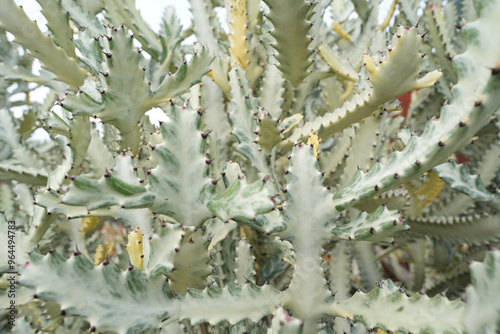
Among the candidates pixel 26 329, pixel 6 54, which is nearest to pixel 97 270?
pixel 26 329

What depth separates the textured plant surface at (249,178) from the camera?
54 cm

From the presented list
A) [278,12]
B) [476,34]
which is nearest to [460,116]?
[476,34]

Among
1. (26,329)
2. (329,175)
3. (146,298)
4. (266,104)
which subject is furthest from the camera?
(329,175)

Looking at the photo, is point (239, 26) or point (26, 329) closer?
point (26, 329)

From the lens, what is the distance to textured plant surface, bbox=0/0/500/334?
1.79ft

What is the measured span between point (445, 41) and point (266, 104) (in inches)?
22.6

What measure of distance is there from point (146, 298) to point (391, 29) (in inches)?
43.8

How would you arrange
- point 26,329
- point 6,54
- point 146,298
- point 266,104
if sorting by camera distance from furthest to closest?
point 6,54, point 266,104, point 26,329, point 146,298

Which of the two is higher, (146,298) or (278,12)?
(278,12)

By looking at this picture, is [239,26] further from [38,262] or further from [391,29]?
[38,262]

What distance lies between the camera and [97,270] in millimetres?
565

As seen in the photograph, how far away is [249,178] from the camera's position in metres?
1.04

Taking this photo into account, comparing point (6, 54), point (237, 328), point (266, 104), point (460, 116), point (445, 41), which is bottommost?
point (237, 328)

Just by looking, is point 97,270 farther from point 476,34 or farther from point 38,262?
point 476,34
